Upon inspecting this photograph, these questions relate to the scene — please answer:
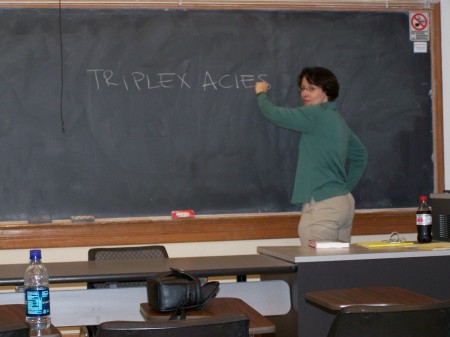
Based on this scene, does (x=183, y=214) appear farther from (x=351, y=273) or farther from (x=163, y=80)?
(x=351, y=273)

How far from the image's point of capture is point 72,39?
4750 millimetres

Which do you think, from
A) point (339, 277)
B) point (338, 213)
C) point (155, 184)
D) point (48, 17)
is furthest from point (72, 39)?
point (339, 277)

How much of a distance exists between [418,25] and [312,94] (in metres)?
1.12

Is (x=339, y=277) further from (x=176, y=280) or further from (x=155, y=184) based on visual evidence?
(x=155, y=184)

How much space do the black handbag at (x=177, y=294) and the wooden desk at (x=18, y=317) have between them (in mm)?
359

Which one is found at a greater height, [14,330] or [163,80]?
[163,80]

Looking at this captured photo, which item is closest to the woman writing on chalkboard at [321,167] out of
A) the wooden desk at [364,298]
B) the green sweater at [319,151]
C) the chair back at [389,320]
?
the green sweater at [319,151]

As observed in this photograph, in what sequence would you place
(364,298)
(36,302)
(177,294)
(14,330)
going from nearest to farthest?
(14,330)
(36,302)
(177,294)
(364,298)

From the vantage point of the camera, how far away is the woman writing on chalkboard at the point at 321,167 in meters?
4.38

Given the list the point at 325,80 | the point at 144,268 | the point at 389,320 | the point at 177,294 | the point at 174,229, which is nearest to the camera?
the point at 389,320

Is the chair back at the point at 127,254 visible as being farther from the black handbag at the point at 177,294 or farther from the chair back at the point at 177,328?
the chair back at the point at 177,328

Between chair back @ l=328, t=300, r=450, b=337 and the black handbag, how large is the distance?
22.2 inches

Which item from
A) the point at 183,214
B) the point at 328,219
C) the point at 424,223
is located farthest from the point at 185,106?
the point at 424,223

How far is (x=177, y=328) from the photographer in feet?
7.14
